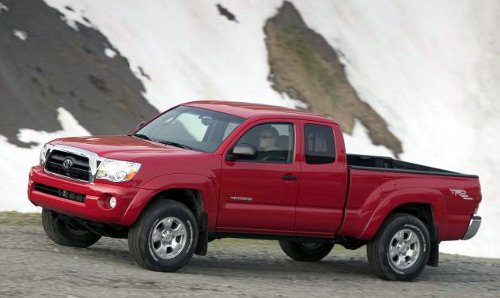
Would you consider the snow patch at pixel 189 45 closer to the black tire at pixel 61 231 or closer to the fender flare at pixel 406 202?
the black tire at pixel 61 231

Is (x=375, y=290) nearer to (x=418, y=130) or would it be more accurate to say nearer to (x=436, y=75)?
(x=418, y=130)

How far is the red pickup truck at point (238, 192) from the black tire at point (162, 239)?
0.01 meters

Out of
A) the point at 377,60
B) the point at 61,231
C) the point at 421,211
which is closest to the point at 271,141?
the point at 421,211

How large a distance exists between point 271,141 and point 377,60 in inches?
952

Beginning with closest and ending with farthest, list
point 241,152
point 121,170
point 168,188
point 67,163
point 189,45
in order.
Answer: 1. point 121,170
2. point 168,188
3. point 67,163
4. point 241,152
5. point 189,45

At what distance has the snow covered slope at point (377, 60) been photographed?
92.9 ft

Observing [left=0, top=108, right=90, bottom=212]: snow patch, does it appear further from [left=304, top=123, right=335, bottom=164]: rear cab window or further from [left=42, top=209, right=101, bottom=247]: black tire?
[left=304, top=123, right=335, bottom=164]: rear cab window

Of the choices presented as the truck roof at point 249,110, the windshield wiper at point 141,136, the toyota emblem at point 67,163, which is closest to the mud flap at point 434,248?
the truck roof at point 249,110

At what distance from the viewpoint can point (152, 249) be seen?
9711 mm

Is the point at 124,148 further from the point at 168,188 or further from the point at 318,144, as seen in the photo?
the point at 318,144

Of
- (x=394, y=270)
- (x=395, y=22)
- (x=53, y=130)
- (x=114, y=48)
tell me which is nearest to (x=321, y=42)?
(x=395, y=22)

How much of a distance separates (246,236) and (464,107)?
24688 mm

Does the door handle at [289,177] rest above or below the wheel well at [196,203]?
above

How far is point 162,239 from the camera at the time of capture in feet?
32.1
